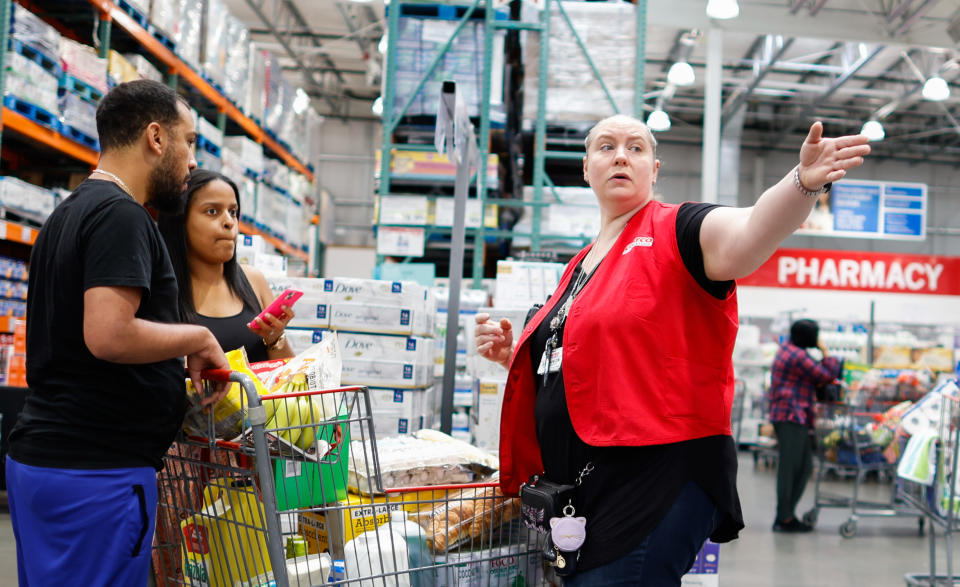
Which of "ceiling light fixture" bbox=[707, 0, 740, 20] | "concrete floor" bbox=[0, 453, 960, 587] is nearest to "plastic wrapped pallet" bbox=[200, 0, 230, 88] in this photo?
"concrete floor" bbox=[0, 453, 960, 587]

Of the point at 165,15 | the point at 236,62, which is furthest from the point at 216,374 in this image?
the point at 236,62

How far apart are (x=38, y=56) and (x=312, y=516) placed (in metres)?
5.12

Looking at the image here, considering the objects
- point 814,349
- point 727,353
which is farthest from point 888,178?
point 727,353

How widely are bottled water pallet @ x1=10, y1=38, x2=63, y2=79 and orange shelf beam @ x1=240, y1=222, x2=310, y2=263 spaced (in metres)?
3.48

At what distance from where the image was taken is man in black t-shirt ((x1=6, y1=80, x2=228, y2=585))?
1600mm

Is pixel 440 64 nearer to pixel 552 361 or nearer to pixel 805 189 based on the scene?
pixel 552 361

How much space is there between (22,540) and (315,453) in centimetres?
61

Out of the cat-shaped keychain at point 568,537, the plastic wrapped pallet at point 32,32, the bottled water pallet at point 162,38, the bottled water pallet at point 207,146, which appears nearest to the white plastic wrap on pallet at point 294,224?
the bottled water pallet at point 207,146

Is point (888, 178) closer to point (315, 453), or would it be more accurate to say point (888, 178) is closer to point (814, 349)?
point (814, 349)

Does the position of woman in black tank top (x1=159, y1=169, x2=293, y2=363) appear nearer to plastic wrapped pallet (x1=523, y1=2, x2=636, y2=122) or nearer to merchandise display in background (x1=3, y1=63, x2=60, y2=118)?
merchandise display in background (x1=3, y1=63, x2=60, y2=118)

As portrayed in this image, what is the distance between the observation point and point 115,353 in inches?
62.7

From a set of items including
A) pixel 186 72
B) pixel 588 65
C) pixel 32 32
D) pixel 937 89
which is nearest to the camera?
pixel 32 32

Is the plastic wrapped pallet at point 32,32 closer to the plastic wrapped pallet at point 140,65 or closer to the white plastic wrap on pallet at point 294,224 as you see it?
the plastic wrapped pallet at point 140,65

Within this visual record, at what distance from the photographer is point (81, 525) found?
5.32ft
